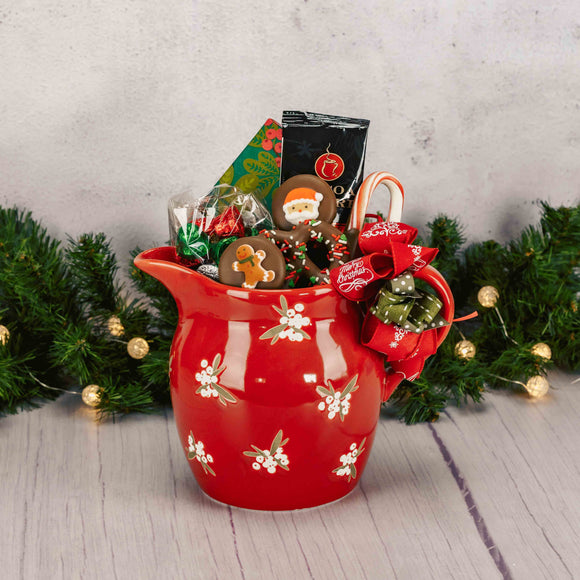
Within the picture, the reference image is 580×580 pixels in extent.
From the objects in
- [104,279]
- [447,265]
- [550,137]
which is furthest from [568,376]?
[104,279]

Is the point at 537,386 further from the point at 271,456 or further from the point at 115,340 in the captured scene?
the point at 115,340

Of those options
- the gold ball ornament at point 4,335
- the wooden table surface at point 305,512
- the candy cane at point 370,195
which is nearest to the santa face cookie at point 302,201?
the candy cane at point 370,195

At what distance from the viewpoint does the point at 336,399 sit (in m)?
0.69

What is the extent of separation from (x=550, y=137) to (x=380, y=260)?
2.04 ft

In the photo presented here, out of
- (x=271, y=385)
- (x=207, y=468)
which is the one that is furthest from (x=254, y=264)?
(x=207, y=468)

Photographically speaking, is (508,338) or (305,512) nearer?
(305,512)

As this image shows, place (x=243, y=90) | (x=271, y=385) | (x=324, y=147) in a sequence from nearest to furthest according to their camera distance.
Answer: (x=271, y=385) < (x=324, y=147) < (x=243, y=90)

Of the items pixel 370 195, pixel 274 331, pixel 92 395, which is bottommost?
pixel 92 395

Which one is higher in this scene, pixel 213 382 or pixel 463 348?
pixel 213 382

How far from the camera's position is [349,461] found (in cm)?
73

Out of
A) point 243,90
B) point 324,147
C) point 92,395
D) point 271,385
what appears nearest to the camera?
point 271,385

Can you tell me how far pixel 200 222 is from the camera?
750mm

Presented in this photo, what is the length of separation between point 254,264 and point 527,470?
1.39ft

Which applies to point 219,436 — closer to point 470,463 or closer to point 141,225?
point 470,463
